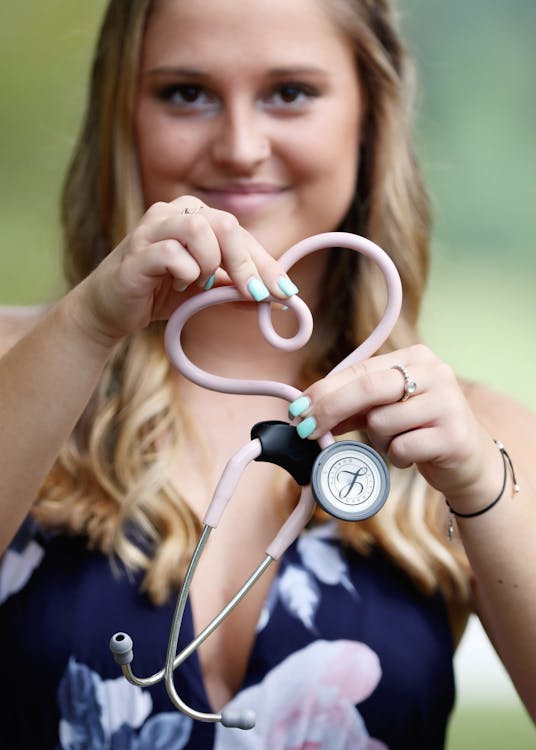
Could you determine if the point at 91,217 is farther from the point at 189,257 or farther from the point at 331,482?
the point at 331,482

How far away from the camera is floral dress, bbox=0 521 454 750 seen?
1.28m

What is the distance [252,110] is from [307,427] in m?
0.55

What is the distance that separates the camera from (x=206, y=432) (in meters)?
1.49

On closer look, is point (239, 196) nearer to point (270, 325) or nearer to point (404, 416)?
point (270, 325)

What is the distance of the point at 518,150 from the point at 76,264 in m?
1.96

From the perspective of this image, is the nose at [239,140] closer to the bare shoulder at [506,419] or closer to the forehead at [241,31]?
the forehead at [241,31]

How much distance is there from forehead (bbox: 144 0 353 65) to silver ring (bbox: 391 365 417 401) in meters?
0.53

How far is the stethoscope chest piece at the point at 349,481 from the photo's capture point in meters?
0.93

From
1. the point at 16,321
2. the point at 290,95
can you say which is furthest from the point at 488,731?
the point at 290,95

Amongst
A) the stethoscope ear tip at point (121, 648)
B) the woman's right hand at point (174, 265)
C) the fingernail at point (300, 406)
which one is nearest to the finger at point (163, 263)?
the woman's right hand at point (174, 265)

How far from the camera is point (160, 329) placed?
1.52 meters

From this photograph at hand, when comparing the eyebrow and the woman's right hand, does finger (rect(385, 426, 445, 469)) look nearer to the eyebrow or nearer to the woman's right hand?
the woman's right hand

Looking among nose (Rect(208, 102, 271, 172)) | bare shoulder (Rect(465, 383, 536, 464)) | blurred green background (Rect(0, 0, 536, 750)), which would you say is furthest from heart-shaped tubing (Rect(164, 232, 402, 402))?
blurred green background (Rect(0, 0, 536, 750))

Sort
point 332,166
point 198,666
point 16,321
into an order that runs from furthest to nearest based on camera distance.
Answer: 1. point 16,321
2. point 332,166
3. point 198,666
